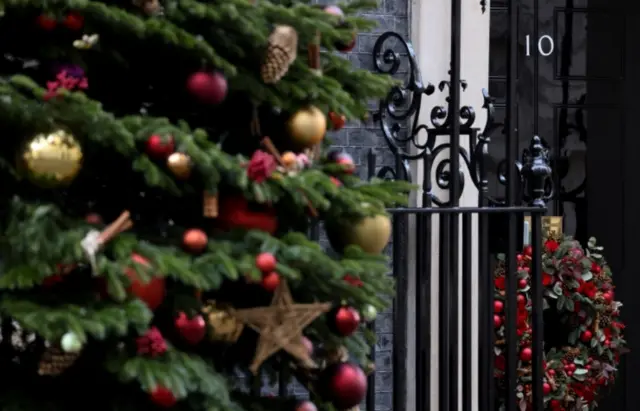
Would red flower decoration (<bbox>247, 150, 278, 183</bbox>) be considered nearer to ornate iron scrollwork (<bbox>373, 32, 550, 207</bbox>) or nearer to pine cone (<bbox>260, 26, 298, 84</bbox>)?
pine cone (<bbox>260, 26, 298, 84</bbox>)

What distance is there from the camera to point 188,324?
2457 millimetres

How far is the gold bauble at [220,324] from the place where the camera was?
2.57 meters

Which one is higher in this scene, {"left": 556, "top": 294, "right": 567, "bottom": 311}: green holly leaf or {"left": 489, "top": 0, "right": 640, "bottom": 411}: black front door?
{"left": 489, "top": 0, "right": 640, "bottom": 411}: black front door

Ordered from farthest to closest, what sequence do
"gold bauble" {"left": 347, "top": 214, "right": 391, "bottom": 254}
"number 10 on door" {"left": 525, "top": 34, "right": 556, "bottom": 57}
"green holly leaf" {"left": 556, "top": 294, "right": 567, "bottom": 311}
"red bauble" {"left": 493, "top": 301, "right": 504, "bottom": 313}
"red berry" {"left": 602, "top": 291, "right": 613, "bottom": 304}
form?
"number 10 on door" {"left": 525, "top": 34, "right": 556, "bottom": 57}, "red berry" {"left": 602, "top": 291, "right": 613, "bottom": 304}, "green holly leaf" {"left": 556, "top": 294, "right": 567, "bottom": 311}, "red bauble" {"left": 493, "top": 301, "right": 504, "bottom": 313}, "gold bauble" {"left": 347, "top": 214, "right": 391, "bottom": 254}

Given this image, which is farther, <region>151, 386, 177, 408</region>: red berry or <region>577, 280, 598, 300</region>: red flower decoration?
<region>577, 280, 598, 300</region>: red flower decoration

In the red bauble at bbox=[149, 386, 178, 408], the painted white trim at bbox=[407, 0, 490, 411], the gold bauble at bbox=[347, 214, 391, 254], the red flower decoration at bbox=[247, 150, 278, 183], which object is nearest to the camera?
the red bauble at bbox=[149, 386, 178, 408]

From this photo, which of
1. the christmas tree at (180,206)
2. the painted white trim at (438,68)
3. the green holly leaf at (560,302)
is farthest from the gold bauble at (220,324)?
the green holly leaf at (560,302)

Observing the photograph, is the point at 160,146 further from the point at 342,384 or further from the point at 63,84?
the point at 342,384

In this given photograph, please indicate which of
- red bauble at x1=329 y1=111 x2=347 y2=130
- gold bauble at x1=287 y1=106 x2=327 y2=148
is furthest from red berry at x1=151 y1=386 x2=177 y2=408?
red bauble at x1=329 y1=111 x2=347 y2=130

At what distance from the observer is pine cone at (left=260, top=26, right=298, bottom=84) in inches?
105

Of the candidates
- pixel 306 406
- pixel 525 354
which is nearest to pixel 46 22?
pixel 306 406

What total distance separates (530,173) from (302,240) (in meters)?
2.10

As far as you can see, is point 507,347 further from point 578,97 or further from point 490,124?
point 578,97

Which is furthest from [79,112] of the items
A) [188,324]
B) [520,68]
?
[520,68]
